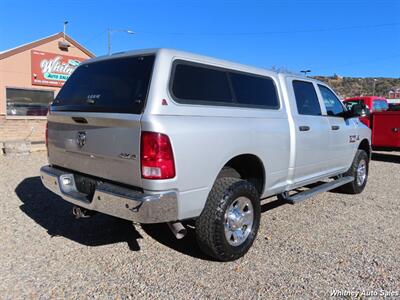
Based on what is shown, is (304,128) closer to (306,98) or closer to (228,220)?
(306,98)

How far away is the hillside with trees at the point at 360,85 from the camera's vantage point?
61.2 metres

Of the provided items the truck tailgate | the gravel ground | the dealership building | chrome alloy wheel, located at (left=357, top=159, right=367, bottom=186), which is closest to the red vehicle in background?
chrome alloy wheel, located at (left=357, top=159, right=367, bottom=186)

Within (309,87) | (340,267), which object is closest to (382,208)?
(309,87)

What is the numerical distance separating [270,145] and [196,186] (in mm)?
1284

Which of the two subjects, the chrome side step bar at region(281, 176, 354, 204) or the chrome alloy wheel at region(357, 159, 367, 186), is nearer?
the chrome side step bar at region(281, 176, 354, 204)

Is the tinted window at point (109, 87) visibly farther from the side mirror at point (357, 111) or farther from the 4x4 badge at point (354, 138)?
the 4x4 badge at point (354, 138)

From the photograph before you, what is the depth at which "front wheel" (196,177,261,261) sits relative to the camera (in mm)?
3588

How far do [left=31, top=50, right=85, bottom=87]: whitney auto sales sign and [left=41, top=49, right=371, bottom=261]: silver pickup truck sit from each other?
11345 mm

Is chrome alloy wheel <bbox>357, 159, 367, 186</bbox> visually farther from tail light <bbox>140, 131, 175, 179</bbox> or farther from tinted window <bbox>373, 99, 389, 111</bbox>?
tinted window <bbox>373, 99, 389, 111</bbox>

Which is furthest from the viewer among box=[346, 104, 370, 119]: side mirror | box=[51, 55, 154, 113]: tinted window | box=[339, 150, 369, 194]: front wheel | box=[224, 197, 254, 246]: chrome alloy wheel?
box=[339, 150, 369, 194]: front wheel

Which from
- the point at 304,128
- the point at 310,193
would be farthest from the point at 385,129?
the point at 304,128

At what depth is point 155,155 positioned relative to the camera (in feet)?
10.1

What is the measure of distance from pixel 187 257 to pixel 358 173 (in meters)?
4.14

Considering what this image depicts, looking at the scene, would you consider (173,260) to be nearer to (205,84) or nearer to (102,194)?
(102,194)
